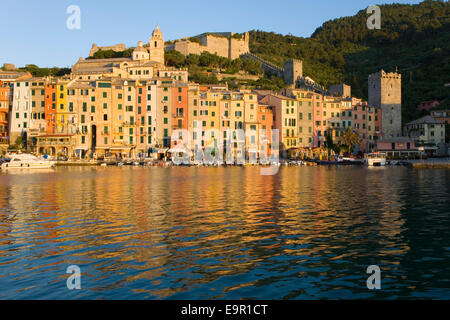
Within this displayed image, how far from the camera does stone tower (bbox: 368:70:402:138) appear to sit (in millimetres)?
100938

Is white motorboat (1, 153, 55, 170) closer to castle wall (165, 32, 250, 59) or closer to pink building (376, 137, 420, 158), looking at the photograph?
pink building (376, 137, 420, 158)

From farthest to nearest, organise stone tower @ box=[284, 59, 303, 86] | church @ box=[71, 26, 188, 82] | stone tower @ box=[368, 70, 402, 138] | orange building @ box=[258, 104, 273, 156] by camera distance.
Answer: stone tower @ box=[284, 59, 303, 86] → church @ box=[71, 26, 188, 82] → stone tower @ box=[368, 70, 402, 138] → orange building @ box=[258, 104, 273, 156]

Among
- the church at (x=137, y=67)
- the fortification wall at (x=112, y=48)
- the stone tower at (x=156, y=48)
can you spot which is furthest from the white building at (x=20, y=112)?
the fortification wall at (x=112, y=48)

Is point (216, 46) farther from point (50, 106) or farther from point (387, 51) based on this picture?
point (50, 106)

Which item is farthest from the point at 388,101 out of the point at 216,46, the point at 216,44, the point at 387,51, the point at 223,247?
the point at 223,247

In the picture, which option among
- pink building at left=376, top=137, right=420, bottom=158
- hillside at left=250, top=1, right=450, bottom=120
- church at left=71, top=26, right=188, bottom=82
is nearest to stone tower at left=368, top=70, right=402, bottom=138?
pink building at left=376, top=137, right=420, bottom=158

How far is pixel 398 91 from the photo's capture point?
342 feet

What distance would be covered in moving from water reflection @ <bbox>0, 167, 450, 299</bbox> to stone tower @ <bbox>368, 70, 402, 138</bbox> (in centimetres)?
7697

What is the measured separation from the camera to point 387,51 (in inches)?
6432

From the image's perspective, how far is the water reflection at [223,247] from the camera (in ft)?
36.6

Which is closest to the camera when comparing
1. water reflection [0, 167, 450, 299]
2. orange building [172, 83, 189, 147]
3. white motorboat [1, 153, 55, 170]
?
water reflection [0, 167, 450, 299]

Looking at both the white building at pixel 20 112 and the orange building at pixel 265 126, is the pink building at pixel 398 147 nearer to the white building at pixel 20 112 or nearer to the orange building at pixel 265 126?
the orange building at pixel 265 126

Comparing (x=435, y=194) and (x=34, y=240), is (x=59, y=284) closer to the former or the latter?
(x=34, y=240)

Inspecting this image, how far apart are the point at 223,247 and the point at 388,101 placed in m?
96.2
